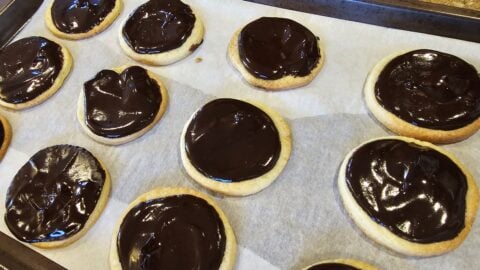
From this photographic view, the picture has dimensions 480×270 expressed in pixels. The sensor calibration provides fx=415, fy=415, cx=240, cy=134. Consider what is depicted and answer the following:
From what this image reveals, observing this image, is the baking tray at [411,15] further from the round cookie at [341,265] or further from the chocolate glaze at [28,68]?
the chocolate glaze at [28,68]

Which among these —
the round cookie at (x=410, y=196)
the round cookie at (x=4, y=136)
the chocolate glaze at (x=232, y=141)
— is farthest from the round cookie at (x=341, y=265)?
the round cookie at (x=4, y=136)

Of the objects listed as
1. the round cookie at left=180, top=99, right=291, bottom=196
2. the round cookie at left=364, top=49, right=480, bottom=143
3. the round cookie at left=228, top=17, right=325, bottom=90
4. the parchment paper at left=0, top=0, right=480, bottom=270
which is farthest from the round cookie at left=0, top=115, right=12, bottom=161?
the round cookie at left=364, top=49, right=480, bottom=143

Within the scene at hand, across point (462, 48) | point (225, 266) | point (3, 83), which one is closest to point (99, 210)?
point (225, 266)

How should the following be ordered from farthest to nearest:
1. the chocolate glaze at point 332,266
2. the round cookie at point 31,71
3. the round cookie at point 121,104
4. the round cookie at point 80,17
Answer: the round cookie at point 80,17, the round cookie at point 31,71, the round cookie at point 121,104, the chocolate glaze at point 332,266

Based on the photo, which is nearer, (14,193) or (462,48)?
(14,193)

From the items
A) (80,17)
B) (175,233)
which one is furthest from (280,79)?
(80,17)

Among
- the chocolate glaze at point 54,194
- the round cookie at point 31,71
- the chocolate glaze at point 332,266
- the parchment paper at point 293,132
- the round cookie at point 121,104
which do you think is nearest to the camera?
the chocolate glaze at point 332,266

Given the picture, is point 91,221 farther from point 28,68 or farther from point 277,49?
point 277,49

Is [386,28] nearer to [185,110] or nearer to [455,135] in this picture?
[455,135]
